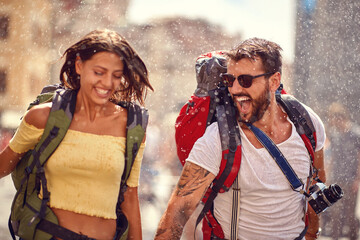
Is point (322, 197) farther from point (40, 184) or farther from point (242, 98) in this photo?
point (40, 184)

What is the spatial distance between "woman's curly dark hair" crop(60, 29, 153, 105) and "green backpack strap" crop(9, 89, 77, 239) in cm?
27

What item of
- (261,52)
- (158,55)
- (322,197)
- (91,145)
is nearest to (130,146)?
(91,145)

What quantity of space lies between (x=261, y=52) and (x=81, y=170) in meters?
1.20

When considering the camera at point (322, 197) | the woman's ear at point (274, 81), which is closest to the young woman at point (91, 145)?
the woman's ear at point (274, 81)

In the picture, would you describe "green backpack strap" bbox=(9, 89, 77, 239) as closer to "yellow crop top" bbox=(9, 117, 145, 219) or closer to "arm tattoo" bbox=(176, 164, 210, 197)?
"yellow crop top" bbox=(9, 117, 145, 219)

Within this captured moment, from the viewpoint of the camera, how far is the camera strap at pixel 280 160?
2.81 meters

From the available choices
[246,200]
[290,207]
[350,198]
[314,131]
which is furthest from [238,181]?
[350,198]

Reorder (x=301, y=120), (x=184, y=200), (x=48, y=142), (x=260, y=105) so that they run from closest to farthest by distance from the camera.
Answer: (x=48, y=142) < (x=184, y=200) < (x=260, y=105) < (x=301, y=120)

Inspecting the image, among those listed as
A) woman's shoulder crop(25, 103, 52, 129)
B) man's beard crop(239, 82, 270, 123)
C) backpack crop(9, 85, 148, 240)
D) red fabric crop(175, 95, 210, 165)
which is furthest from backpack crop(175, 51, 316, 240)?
woman's shoulder crop(25, 103, 52, 129)

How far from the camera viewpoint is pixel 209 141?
2.68 meters

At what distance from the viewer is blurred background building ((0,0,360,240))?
8.95 meters

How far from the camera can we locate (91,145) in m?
2.52

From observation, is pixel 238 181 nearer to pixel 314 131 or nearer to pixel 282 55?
pixel 314 131

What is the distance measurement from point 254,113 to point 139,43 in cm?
3929
